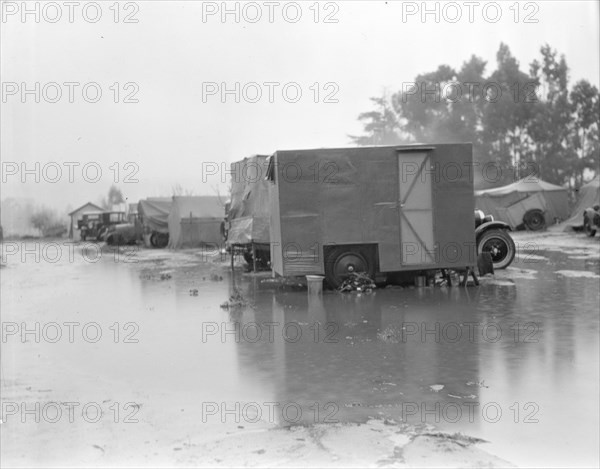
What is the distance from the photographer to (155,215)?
36594 millimetres

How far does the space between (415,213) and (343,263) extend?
169 centimetres

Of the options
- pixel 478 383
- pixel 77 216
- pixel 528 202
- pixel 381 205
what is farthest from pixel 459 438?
pixel 77 216

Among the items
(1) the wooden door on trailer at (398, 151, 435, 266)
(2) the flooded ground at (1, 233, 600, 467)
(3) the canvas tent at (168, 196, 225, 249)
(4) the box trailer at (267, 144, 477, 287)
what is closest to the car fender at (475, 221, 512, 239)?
(4) the box trailer at (267, 144, 477, 287)

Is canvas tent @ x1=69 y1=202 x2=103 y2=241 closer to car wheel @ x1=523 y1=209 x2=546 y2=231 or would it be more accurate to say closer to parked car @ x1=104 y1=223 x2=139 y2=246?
parked car @ x1=104 y1=223 x2=139 y2=246

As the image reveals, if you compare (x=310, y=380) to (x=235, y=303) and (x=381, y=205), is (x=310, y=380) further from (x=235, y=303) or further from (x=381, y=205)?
(x=381, y=205)

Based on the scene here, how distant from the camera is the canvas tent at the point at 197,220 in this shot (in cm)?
3303

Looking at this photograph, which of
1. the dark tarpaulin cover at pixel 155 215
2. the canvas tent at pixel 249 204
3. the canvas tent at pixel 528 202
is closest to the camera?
the canvas tent at pixel 249 204

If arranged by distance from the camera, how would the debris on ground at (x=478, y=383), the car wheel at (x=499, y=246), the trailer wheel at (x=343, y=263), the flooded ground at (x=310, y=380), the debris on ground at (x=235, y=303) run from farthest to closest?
the car wheel at (x=499, y=246) → the trailer wheel at (x=343, y=263) → the debris on ground at (x=235, y=303) → the debris on ground at (x=478, y=383) → the flooded ground at (x=310, y=380)

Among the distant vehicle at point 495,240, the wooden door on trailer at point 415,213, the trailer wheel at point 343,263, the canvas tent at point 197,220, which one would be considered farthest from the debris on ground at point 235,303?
the canvas tent at point 197,220

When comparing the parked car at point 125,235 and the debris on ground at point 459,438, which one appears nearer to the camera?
the debris on ground at point 459,438

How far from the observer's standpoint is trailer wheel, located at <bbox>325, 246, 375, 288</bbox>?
13.1 meters

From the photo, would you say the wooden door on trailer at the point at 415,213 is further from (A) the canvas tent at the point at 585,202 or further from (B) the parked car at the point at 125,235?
(B) the parked car at the point at 125,235

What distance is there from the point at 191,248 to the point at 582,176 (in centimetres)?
2172

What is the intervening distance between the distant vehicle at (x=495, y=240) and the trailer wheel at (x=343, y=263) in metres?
3.51
